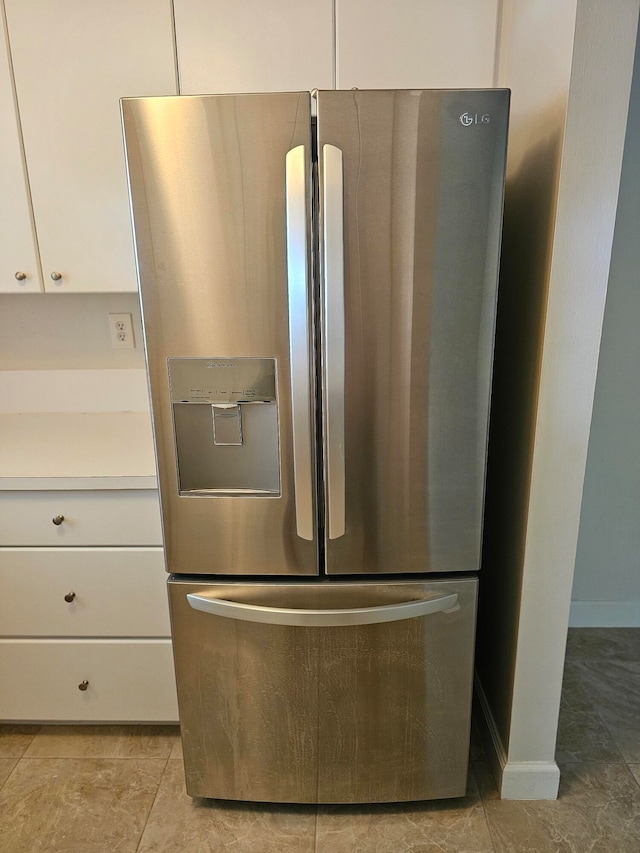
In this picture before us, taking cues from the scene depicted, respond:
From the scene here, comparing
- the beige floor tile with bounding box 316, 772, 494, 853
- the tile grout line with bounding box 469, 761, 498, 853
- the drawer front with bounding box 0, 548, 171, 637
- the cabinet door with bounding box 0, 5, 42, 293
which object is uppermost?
the cabinet door with bounding box 0, 5, 42, 293

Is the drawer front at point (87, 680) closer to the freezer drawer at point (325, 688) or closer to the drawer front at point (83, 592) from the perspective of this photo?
the drawer front at point (83, 592)

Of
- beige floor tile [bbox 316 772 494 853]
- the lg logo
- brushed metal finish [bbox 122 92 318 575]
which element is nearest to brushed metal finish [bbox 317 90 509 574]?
the lg logo

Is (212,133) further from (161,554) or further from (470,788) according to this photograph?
(470,788)

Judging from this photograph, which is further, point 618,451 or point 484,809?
point 618,451

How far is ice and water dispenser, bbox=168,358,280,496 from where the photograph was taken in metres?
1.21

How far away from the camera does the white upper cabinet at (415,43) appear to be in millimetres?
1493

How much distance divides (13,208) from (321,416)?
3.91 ft

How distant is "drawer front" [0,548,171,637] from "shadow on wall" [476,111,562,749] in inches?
38.3

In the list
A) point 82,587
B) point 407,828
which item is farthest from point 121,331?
point 407,828

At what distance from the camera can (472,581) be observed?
52.4 inches

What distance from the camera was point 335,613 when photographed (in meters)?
1.32

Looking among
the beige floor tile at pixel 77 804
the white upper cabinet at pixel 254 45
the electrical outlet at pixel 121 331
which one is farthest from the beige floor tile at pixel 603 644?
the white upper cabinet at pixel 254 45

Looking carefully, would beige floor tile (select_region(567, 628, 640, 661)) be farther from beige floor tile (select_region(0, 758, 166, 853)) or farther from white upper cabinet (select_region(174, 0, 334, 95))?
white upper cabinet (select_region(174, 0, 334, 95))

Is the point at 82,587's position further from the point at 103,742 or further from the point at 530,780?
the point at 530,780
